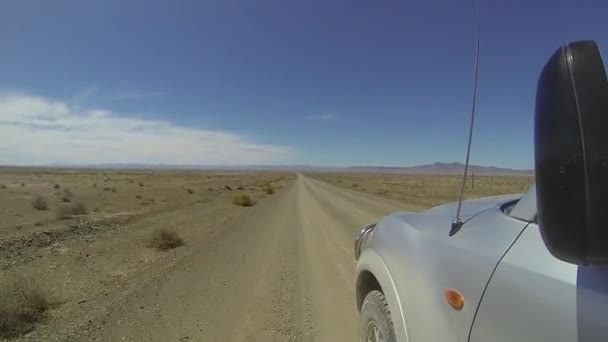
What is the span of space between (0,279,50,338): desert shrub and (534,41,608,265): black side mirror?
17.0ft

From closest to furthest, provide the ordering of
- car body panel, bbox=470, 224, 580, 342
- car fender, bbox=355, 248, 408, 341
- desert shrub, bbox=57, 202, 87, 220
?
1. car body panel, bbox=470, 224, 580, 342
2. car fender, bbox=355, 248, 408, 341
3. desert shrub, bbox=57, 202, 87, 220

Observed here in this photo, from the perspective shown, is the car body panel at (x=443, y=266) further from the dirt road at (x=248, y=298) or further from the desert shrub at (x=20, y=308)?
the desert shrub at (x=20, y=308)

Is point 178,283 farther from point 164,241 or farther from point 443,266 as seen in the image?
point 443,266

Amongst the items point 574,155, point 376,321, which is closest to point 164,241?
point 376,321

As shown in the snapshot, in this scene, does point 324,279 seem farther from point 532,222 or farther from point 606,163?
point 606,163

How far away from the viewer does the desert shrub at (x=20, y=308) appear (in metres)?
3.96

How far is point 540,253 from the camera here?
4.06 ft

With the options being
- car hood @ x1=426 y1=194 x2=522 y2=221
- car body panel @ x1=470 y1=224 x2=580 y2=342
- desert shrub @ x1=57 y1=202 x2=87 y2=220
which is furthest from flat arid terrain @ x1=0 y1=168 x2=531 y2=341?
car body panel @ x1=470 y1=224 x2=580 y2=342

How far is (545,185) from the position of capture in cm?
95

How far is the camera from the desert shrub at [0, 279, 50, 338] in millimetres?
3957

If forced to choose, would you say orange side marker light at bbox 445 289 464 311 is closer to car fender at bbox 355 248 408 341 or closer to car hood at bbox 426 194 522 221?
car fender at bbox 355 248 408 341

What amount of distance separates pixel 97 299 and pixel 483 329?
17.8ft

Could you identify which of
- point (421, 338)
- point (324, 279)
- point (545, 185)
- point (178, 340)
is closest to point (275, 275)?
point (324, 279)

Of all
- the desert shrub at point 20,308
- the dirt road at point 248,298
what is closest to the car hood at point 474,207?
the dirt road at point 248,298
